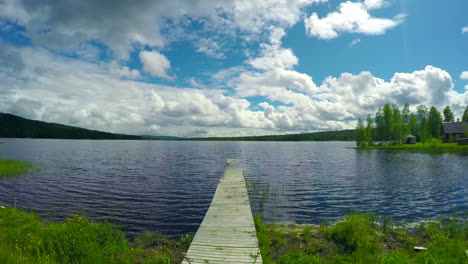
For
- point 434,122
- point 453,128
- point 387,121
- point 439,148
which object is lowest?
point 439,148

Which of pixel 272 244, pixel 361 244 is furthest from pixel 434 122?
pixel 272 244

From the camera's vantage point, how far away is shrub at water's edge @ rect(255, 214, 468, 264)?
31.1ft

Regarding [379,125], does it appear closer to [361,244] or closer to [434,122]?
Result: [434,122]

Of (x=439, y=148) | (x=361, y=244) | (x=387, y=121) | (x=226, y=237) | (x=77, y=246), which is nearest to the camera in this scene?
(x=77, y=246)

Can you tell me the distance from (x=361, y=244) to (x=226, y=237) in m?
6.31

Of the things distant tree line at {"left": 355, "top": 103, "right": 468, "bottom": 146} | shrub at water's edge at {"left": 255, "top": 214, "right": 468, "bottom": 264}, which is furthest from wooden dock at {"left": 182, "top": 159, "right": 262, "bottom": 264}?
distant tree line at {"left": 355, "top": 103, "right": 468, "bottom": 146}

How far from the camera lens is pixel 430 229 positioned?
13.9 m

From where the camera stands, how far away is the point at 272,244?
12.3m

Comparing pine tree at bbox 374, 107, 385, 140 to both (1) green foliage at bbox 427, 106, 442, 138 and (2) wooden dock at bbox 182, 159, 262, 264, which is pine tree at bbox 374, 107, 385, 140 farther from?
(2) wooden dock at bbox 182, 159, 262, 264

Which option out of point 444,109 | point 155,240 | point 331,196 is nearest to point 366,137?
point 444,109

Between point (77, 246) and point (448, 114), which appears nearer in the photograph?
point (77, 246)

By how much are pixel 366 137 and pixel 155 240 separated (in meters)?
117

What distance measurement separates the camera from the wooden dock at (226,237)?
31.9ft

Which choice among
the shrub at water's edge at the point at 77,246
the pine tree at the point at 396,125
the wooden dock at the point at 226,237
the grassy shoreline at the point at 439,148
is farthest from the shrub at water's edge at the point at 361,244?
the pine tree at the point at 396,125
